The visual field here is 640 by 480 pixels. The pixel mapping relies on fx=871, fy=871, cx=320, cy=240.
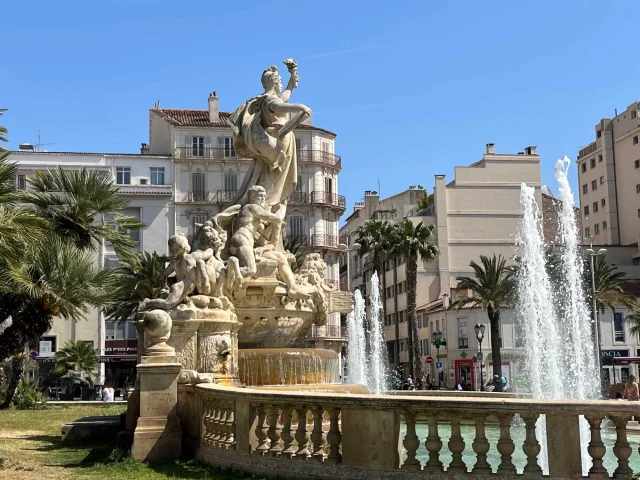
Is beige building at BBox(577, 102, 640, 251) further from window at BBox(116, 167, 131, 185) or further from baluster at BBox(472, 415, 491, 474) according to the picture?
baluster at BBox(472, 415, 491, 474)

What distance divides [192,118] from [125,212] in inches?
408

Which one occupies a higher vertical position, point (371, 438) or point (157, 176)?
point (157, 176)

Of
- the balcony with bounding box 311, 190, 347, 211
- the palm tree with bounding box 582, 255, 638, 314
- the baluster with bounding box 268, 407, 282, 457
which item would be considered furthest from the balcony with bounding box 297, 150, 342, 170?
the baluster with bounding box 268, 407, 282, 457

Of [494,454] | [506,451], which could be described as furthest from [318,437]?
[494,454]

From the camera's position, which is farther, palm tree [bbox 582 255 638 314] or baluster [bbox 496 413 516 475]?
palm tree [bbox 582 255 638 314]

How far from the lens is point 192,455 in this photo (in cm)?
1152

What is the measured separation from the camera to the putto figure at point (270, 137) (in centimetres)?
1609

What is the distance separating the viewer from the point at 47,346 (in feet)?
180

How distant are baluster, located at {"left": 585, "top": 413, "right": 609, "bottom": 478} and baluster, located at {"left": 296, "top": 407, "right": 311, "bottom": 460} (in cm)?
295

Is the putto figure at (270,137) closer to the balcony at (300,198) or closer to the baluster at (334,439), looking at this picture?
the baluster at (334,439)

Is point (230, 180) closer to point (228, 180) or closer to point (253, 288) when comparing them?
point (228, 180)

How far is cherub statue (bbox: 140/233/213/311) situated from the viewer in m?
12.6

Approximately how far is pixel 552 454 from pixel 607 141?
3006 inches

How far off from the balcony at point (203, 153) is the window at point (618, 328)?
28.3 meters
